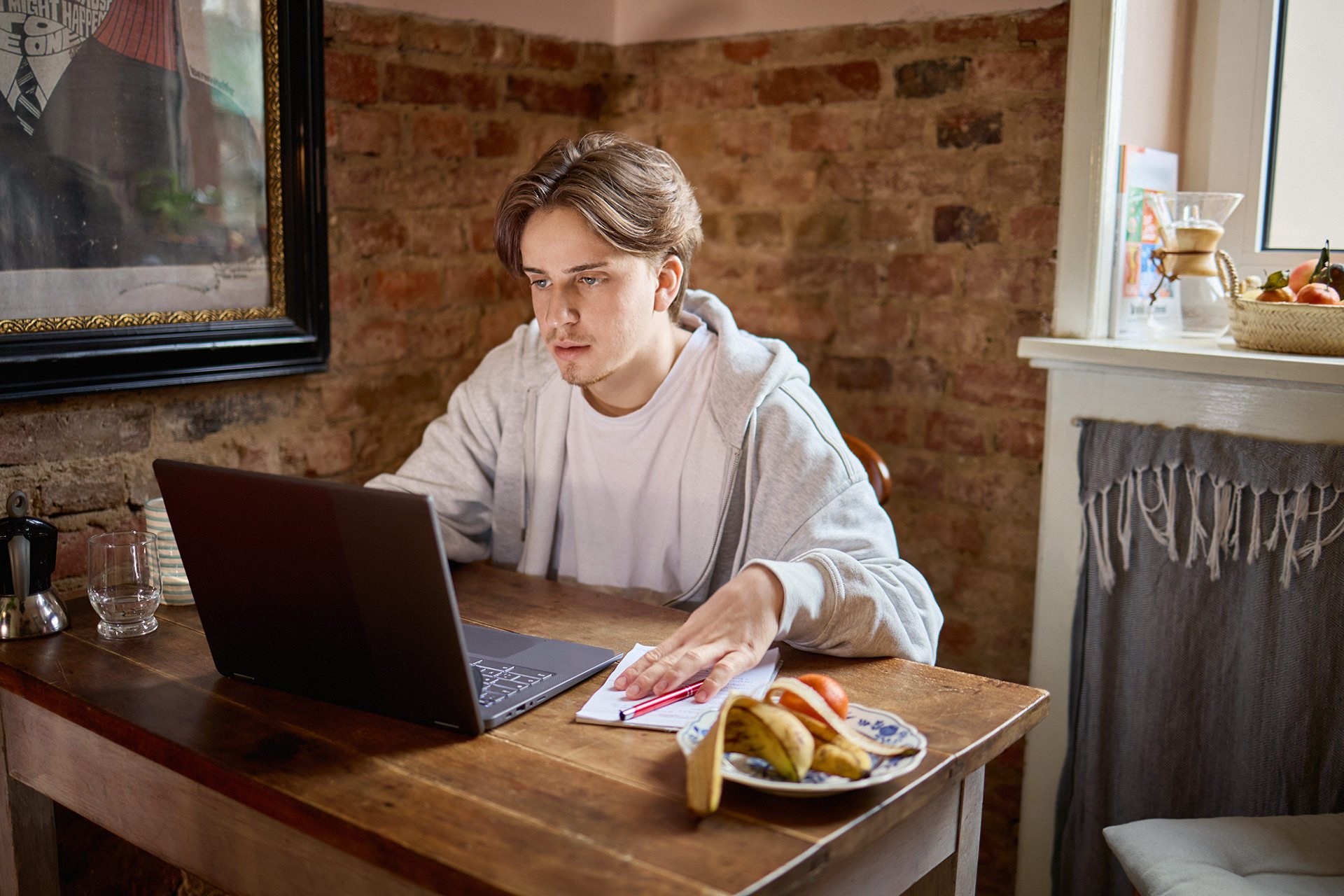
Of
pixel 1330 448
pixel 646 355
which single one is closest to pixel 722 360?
pixel 646 355

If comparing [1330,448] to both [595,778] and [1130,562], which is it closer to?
[1130,562]

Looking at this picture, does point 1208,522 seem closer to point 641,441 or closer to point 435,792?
point 641,441

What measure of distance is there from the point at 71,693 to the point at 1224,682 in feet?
5.55

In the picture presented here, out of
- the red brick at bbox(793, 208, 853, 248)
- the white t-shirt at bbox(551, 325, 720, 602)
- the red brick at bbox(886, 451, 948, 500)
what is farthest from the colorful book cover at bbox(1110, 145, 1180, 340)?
the white t-shirt at bbox(551, 325, 720, 602)

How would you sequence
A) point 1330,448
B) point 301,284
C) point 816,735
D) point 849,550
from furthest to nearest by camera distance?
point 301,284 → point 1330,448 → point 849,550 → point 816,735

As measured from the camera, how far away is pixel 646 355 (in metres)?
1.87

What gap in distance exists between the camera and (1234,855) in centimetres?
150

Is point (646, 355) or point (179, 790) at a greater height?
point (646, 355)

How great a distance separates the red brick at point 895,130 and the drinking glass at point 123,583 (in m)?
1.56

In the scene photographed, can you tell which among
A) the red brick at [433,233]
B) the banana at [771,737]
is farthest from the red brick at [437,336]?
the banana at [771,737]

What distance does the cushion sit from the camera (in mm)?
1431

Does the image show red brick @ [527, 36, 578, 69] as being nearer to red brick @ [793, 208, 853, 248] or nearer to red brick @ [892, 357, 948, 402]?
red brick @ [793, 208, 853, 248]

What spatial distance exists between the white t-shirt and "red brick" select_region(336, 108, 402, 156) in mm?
704

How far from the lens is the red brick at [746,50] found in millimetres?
2508
